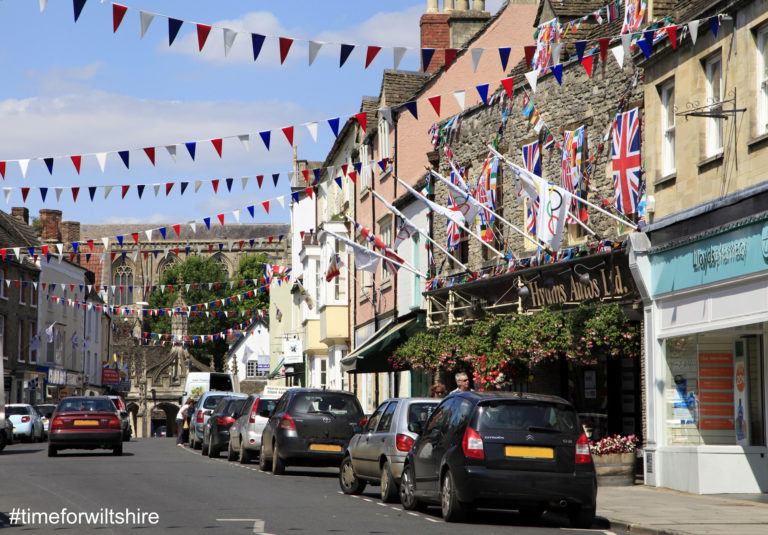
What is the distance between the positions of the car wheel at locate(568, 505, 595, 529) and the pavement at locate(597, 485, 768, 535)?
31cm

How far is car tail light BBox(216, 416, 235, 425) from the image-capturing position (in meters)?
29.6

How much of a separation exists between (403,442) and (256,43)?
574 cm

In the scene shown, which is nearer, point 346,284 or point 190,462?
point 190,462

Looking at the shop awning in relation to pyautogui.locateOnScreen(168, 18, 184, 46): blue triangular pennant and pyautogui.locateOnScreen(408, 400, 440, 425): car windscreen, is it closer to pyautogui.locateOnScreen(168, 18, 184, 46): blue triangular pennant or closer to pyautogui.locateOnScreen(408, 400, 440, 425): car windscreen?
pyautogui.locateOnScreen(408, 400, 440, 425): car windscreen

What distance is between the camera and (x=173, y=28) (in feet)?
49.5

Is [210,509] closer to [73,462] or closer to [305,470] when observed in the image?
[305,470]

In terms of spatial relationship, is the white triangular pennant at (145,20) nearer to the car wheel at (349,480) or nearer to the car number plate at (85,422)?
the car wheel at (349,480)

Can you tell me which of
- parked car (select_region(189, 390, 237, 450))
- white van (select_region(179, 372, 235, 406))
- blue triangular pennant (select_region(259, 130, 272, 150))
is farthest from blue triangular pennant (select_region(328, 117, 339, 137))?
white van (select_region(179, 372, 235, 406))

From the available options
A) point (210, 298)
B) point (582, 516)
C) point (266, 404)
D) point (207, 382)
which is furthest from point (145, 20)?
point (210, 298)

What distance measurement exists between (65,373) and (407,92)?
130ft

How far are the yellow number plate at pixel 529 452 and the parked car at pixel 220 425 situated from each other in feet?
57.0

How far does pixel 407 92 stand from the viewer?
38.2m

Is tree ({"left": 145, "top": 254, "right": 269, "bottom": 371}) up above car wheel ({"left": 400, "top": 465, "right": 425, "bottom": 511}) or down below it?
above

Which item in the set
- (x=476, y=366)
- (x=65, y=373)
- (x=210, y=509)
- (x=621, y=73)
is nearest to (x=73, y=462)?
(x=476, y=366)
